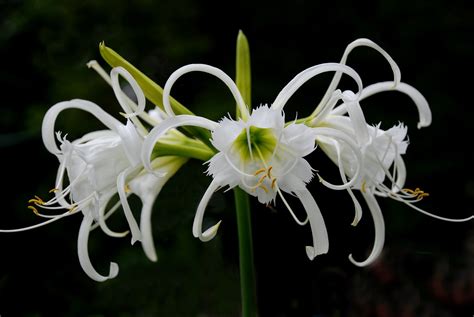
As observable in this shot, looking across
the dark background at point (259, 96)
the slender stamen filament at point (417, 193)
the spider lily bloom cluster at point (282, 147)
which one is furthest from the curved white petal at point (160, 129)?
the dark background at point (259, 96)

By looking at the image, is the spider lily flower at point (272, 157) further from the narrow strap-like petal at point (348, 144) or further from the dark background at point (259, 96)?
the dark background at point (259, 96)

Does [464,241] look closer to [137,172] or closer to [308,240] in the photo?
[308,240]

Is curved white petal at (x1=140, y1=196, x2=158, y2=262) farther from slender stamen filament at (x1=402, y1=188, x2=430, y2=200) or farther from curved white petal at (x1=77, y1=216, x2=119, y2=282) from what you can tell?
slender stamen filament at (x1=402, y1=188, x2=430, y2=200)

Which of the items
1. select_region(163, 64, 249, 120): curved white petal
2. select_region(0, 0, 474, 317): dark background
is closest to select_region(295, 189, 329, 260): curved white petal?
select_region(163, 64, 249, 120): curved white petal

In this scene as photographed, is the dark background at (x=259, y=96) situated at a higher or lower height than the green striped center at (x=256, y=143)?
higher

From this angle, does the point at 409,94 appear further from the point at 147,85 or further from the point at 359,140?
the point at 147,85

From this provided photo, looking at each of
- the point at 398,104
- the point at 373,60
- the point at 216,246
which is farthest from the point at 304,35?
the point at 216,246
